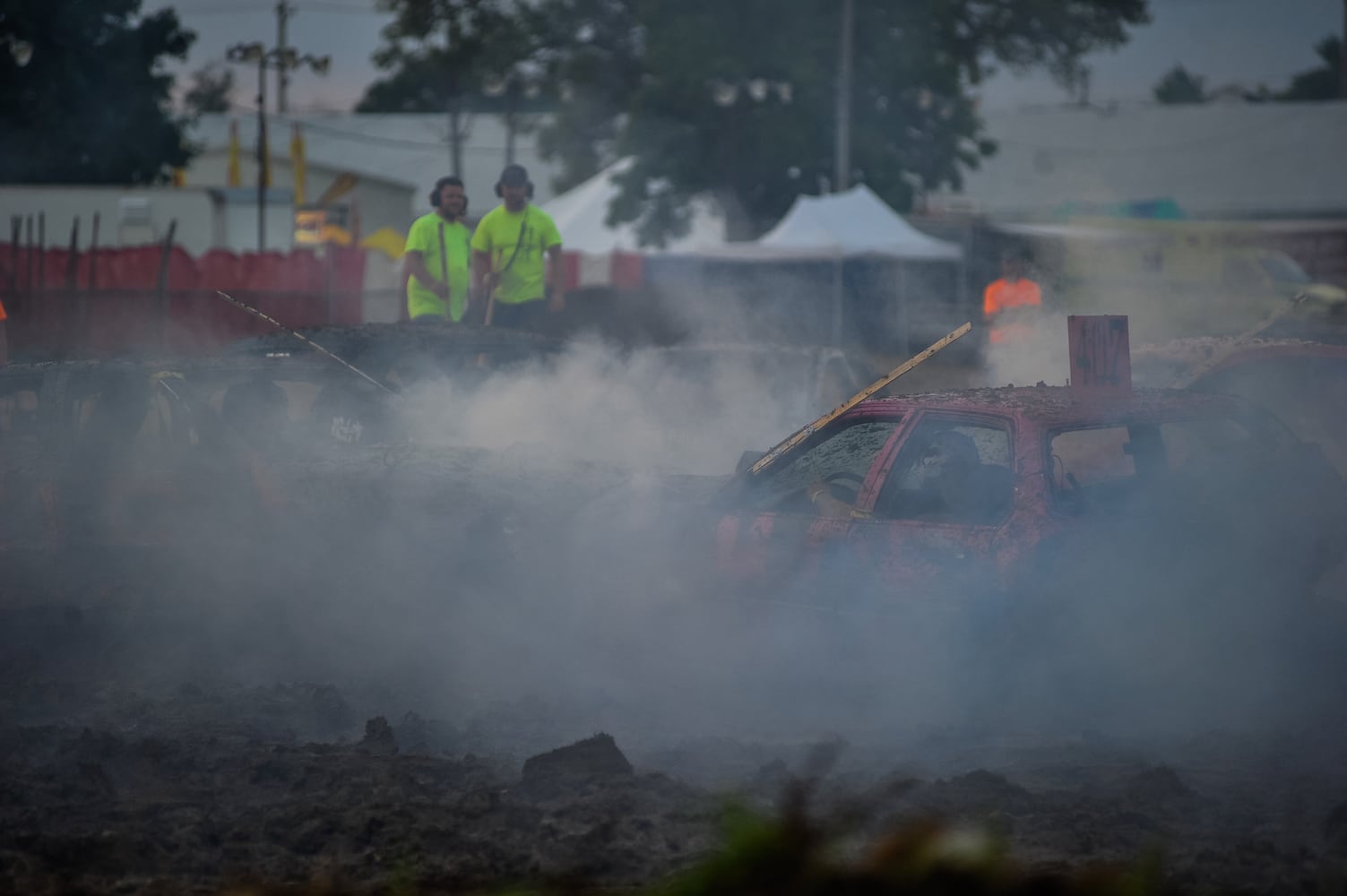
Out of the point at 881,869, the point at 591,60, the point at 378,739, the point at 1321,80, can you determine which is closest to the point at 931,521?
the point at 378,739

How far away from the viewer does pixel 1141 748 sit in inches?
211

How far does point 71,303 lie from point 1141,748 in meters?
14.7

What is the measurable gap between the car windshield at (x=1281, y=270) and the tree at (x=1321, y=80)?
63121 millimetres

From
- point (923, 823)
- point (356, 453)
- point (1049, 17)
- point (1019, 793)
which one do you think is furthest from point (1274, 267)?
point (923, 823)

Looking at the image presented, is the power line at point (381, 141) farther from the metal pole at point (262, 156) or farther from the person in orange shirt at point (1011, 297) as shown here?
the person in orange shirt at point (1011, 297)

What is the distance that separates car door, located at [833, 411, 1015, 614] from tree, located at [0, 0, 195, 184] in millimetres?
33749

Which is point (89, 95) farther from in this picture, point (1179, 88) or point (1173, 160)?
point (1179, 88)

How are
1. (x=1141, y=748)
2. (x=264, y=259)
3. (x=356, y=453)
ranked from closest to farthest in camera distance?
1. (x=1141, y=748)
2. (x=356, y=453)
3. (x=264, y=259)

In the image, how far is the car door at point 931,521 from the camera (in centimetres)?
555

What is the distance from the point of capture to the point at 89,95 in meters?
38.1

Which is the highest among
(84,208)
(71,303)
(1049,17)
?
(1049,17)

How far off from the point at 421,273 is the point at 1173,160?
49340 mm

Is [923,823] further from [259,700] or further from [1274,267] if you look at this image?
[1274,267]

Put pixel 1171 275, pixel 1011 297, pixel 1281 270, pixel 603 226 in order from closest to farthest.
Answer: pixel 1011 297
pixel 1281 270
pixel 1171 275
pixel 603 226
